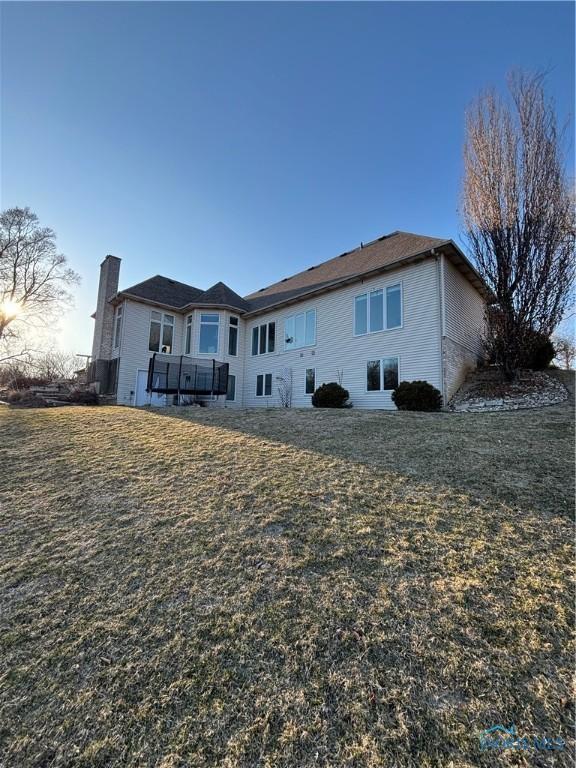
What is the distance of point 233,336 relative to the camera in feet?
57.7

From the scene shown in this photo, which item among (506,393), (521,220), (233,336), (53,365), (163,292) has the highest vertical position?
(521,220)

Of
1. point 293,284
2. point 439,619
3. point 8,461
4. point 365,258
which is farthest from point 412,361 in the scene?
point 8,461

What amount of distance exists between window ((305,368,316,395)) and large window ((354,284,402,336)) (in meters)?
2.56

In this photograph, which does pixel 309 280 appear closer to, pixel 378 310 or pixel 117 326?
pixel 378 310

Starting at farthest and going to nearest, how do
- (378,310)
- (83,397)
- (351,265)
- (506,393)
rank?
1. (351,265)
2. (83,397)
3. (378,310)
4. (506,393)

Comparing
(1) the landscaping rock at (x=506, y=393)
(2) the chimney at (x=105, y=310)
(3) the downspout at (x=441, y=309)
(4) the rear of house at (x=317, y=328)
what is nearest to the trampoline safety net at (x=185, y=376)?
(4) the rear of house at (x=317, y=328)

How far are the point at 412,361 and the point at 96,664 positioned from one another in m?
11.3

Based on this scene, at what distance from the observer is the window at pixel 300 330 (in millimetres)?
15039

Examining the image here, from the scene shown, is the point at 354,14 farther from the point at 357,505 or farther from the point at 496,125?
the point at 357,505

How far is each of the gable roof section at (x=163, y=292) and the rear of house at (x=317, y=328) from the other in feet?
0.24

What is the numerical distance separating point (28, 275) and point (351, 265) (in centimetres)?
2275

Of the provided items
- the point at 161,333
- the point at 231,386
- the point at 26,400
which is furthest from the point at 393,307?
the point at 26,400

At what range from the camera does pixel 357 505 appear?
145 inches

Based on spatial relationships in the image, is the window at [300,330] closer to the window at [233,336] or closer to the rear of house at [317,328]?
the rear of house at [317,328]
